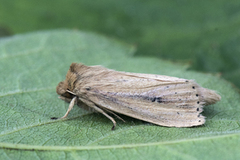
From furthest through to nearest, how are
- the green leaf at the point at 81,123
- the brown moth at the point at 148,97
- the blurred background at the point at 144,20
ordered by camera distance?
the blurred background at the point at 144,20, the brown moth at the point at 148,97, the green leaf at the point at 81,123

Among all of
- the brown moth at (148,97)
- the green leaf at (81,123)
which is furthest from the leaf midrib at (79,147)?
the brown moth at (148,97)

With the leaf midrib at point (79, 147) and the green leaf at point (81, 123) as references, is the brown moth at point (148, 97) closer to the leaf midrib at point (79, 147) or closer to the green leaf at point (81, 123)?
the green leaf at point (81, 123)

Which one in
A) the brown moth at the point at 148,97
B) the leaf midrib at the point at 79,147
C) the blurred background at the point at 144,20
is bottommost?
the leaf midrib at the point at 79,147

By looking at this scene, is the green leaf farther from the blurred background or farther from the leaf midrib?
the blurred background

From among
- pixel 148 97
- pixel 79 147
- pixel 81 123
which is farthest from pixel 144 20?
pixel 79 147

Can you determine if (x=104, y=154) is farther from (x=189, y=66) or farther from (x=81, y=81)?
(x=189, y=66)

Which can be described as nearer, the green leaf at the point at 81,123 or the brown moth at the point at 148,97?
the green leaf at the point at 81,123

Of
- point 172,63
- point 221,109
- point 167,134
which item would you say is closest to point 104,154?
point 167,134
